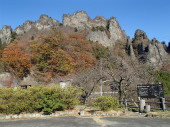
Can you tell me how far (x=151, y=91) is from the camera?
9812mm

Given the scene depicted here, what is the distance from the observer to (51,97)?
8961 millimetres

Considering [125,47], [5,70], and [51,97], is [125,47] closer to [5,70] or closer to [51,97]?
[5,70]

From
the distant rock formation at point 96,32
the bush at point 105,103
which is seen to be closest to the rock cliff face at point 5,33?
the distant rock formation at point 96,32

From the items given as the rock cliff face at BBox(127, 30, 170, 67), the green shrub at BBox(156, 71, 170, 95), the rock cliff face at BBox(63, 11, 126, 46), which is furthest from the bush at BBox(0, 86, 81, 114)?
the rock cliff face at BBox(63, 11, 126, 46)

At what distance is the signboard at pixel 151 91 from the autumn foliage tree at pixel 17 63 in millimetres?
25637

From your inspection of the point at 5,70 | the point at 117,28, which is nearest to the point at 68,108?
the point at 5,70

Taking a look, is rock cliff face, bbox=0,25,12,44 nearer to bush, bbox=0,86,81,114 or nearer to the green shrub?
bush, bbox=0,86,81,114

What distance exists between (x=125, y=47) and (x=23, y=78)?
4267cm

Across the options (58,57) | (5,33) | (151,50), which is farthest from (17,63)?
(5,33)

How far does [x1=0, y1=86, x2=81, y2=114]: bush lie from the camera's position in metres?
8.62

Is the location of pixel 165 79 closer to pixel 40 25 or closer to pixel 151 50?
pixel 151 50

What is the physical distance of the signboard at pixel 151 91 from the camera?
9.53 m

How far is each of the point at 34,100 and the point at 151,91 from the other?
26.6 feet

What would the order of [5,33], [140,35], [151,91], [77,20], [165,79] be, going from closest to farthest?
1. [151,91]
2. [165,79]
3. [140,35]
4. [5,33]
5. [77,20]
